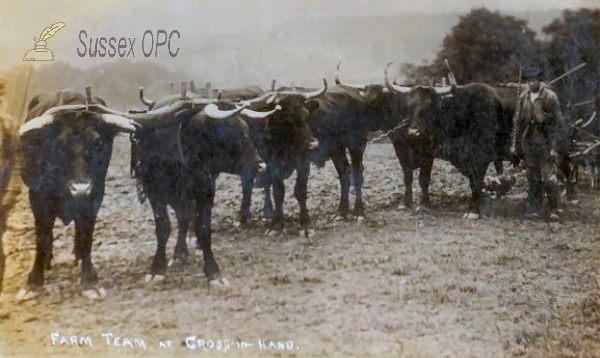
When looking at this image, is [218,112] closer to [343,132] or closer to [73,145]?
[343,132]

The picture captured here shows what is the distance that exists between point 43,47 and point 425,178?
7.26 ft

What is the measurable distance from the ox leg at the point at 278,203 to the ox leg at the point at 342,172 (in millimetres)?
309

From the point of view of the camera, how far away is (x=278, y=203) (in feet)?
13.7

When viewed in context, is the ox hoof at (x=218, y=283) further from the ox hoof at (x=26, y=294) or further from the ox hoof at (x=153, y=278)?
the ox hoof at (x=26, y=294)

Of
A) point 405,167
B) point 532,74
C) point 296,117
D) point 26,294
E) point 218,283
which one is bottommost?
point 26,294

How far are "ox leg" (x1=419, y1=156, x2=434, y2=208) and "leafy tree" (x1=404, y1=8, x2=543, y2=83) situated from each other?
45cm

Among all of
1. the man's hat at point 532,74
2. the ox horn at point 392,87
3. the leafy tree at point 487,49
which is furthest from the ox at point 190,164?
the man's hat at point 532,74

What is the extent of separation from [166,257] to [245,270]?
432 mm

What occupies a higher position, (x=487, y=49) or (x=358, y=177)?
(x=487, y=49)

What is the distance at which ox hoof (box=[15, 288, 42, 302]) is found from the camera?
4246 mm

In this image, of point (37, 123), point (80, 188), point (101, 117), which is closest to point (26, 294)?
point (80, 188)

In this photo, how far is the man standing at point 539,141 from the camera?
3.93 metres

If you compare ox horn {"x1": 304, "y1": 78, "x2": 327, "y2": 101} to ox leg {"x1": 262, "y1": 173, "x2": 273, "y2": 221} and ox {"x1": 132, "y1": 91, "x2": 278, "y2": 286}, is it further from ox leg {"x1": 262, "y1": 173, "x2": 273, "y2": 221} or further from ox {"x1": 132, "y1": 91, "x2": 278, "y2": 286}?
ox leg {"x1": 262, "y1": 173, "x2": 273, "y2": 221}

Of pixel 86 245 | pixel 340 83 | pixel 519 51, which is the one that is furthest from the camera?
pixel 86 245
